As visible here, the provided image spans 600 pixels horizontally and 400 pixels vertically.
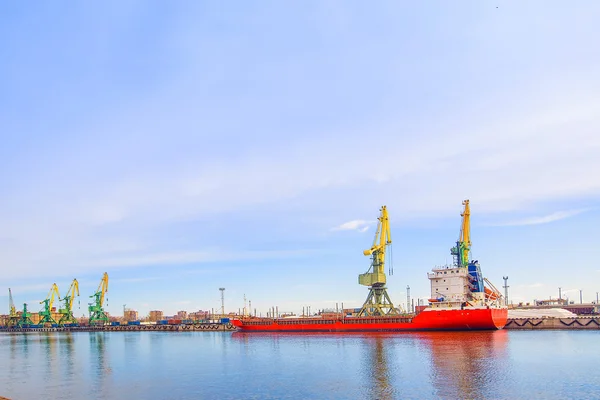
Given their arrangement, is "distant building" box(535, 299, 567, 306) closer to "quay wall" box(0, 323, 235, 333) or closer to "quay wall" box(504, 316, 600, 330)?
"quay wall" box(504, 316, 600, 330)

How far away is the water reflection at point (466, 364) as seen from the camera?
3463 centimetres

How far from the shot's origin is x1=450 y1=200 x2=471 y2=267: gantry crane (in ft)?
284

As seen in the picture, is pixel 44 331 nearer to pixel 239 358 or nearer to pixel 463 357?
pixel 239 358

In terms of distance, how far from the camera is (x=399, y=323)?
8788 centimetres

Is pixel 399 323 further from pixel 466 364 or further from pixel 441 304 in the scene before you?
pixel 466 364

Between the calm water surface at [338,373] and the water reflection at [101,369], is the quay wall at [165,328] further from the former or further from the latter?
the calm water surface at [338,373]

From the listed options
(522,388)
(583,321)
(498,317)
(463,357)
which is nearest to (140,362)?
(463,357)

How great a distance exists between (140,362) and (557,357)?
4274 cm

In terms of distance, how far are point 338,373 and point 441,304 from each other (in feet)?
140

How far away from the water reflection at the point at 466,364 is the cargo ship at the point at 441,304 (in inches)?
421

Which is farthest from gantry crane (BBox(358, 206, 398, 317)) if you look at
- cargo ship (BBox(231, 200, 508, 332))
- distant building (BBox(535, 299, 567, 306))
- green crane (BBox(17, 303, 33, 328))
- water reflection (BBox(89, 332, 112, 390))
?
green crane (BBox(17, 303, 33, 328))

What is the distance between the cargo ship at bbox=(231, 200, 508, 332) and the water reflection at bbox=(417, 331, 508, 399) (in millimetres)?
10697

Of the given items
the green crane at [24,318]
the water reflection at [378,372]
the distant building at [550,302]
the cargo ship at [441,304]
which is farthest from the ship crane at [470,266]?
the green crane at [24,318]

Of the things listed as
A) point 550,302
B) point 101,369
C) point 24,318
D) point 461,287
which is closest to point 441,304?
point 461,287
